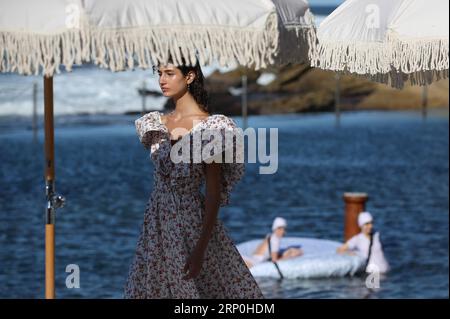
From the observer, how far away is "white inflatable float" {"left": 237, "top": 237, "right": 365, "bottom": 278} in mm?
15797

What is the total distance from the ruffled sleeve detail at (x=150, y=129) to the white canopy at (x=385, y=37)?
72 centimetres

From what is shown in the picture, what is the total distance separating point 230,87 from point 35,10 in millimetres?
50522

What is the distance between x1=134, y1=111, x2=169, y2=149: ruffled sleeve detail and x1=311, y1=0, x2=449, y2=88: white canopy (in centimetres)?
72

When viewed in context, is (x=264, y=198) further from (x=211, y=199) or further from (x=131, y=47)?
(x=131, y=47)

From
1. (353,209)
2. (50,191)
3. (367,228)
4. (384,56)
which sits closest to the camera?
(384,56)

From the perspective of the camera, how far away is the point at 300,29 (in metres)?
5.03

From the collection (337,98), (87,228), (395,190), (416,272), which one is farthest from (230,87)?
(416,272)

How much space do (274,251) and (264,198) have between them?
606 inches

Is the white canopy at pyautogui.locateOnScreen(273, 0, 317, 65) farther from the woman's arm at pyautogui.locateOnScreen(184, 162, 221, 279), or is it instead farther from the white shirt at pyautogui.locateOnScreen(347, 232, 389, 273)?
the white shirt at pyautogui.locateOnScreen(347, 232, 389, 273)

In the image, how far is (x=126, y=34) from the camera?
4.52 m

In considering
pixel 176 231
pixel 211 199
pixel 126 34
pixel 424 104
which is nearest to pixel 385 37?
pixel 211 199

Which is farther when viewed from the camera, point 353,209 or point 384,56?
point 353,209

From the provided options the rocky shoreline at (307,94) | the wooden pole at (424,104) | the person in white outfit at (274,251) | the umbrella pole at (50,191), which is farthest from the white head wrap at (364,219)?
the wooden pole at (424,104)
